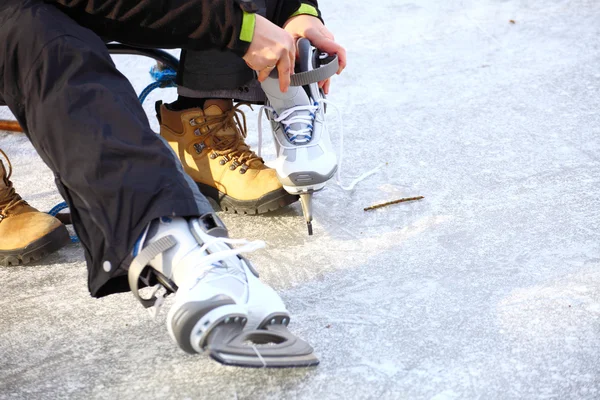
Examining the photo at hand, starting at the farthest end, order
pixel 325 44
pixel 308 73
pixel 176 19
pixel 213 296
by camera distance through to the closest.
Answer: pixel 325 44
pixel 308 73
pixel 176 19
pixel 213 296

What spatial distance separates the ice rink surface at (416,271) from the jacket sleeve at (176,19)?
0.45 m

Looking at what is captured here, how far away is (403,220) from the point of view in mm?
1582

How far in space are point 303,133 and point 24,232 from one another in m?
0.60

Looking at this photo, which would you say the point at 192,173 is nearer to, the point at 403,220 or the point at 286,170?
the point at 286,170

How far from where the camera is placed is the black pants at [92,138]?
107 cm

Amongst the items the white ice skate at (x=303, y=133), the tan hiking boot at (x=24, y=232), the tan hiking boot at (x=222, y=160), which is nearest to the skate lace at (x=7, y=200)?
the tan hiking boot at (x=24, y=232)

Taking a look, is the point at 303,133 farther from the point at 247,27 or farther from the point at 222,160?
the point at 247,27

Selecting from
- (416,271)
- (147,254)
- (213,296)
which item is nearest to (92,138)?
(147,254)

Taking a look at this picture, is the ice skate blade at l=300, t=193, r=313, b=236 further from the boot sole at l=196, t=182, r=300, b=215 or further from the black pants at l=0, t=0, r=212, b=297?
the black pants at l=0, t=0, r=212, b=297

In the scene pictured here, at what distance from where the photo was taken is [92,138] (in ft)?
3.54

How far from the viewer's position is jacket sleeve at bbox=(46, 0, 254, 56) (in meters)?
1.19

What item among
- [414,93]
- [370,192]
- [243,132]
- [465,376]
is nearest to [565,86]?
[414,93]

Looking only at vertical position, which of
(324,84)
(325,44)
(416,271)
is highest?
(325,44)

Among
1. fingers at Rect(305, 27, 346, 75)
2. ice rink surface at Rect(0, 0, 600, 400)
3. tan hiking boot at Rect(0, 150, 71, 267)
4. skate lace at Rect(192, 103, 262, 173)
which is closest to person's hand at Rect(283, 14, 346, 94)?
fingers at Rect(305, 27, 346, 75)
